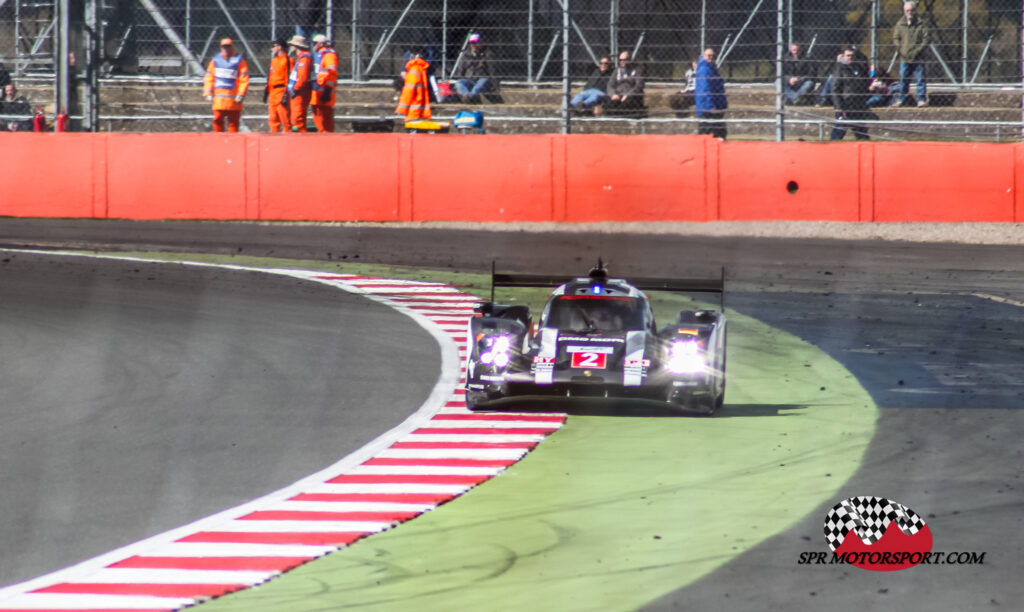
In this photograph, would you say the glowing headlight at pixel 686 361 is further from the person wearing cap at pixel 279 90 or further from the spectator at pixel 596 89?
the person wearing cap at pixel 279 90

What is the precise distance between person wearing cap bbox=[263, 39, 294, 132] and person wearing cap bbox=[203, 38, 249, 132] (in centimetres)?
44

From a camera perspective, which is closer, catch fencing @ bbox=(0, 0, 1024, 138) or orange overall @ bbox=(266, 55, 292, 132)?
catch fencing @ bbox=(0, 0, 1024, 138)

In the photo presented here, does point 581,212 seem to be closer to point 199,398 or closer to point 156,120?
point 156,120

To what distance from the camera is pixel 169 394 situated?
1038 cm

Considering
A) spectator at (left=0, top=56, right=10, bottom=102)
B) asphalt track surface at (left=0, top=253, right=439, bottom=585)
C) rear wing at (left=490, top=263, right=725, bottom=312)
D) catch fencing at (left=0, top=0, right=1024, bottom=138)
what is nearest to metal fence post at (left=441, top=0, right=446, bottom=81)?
catch fencing at (left=0, top=0, right=1024, bottom=138)

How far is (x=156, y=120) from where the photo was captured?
25891 mm

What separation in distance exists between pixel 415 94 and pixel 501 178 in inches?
102

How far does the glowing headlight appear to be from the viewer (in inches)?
373

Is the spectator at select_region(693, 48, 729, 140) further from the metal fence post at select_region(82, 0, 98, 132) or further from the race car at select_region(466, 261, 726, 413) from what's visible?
the race car at select_region(466, 261, 726, 413)

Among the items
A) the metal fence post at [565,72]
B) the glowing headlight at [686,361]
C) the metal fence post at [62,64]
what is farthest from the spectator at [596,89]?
the glowing headlight at [686,361]

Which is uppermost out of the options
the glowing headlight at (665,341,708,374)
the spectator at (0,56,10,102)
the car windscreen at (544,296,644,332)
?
the spectator at (0,56,10,102)

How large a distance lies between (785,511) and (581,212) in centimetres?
1487

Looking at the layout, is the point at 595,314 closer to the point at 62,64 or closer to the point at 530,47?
the point at 530,47

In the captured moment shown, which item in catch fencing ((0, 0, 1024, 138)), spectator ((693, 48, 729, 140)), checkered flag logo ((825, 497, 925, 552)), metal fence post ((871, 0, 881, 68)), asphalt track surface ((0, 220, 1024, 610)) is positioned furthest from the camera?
catch fencing ((0, 0, 1024, 138))
